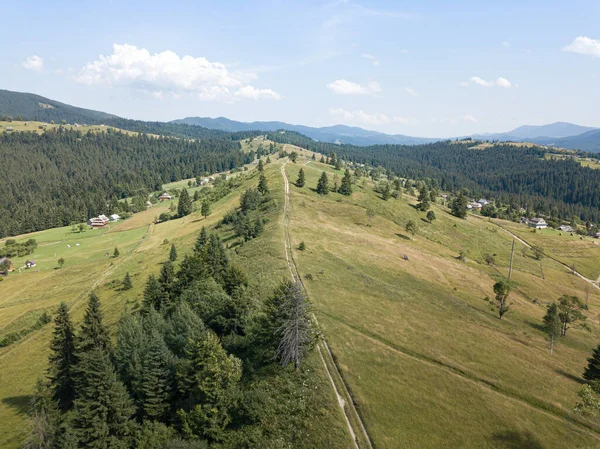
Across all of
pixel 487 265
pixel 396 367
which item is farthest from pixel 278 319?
pixel 487 265

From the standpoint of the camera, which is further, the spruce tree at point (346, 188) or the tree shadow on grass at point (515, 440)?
the spruce tree at point (346, 188)

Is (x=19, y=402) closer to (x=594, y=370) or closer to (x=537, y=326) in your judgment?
(x=594, y=370)

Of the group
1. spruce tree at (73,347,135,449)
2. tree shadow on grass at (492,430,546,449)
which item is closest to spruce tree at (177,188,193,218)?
spruce tree at (73,347,135,449)

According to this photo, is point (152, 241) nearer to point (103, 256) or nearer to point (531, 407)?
point (103, 256)

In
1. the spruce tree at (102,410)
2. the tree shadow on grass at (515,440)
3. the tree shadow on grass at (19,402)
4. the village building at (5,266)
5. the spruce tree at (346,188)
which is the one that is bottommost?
the village building at (5,266)

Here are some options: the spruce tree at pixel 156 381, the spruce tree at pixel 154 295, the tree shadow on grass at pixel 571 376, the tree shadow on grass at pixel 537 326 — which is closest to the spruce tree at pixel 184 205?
the spruce tree at pixel 154 295

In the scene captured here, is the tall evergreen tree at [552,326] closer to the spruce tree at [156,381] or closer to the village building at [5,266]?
the spruce tree at [156,381]
